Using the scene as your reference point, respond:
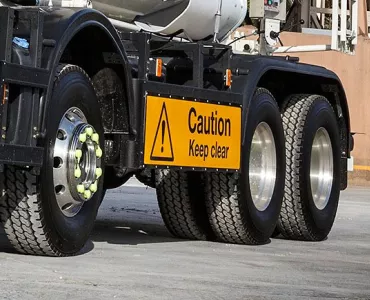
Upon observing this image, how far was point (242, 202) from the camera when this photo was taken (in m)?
9.79

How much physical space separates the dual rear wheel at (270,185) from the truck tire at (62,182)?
1595 millimetres

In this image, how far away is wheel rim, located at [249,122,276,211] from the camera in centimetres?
1030

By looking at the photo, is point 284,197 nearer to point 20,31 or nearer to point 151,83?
point 151,83

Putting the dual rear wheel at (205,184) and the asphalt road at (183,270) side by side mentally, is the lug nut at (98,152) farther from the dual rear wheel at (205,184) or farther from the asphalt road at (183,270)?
the asphalt road at (183,270)

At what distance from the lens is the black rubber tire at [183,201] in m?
9.92

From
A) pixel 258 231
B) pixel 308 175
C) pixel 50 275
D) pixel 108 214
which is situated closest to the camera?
pixel 50 275

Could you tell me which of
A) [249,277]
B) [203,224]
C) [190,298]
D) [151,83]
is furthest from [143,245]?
[190,298]

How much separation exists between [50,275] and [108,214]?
575cm

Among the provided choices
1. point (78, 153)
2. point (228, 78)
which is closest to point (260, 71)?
point (228, 78)

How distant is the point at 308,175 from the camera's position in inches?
428

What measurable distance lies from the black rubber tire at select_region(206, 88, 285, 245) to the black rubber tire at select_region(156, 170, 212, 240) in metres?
0.12

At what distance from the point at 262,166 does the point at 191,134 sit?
134 centimetres

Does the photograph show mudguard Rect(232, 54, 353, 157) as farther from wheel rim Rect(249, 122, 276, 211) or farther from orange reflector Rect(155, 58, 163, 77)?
orange reflector Rect(155, 58, 163, 77)

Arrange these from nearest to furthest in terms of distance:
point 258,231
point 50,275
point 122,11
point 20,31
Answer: point 50,275 < point 20,31 < point 122,11 < point 258,231
